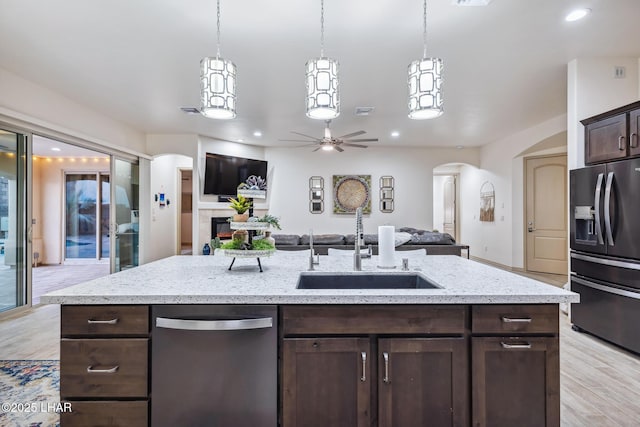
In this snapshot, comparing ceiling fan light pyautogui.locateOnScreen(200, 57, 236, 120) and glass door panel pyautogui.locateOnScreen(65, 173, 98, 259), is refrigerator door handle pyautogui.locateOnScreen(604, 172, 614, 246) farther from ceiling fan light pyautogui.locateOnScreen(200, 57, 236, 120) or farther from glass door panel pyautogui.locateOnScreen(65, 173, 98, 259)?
glass door panel pyautogui.locateOnScreen(65, 173, 98, 259)

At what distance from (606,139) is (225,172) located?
6262mm

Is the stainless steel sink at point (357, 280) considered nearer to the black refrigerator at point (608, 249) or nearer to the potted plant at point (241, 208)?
the potted plant at point (241, 208)

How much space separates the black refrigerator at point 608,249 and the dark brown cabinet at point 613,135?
121 mm

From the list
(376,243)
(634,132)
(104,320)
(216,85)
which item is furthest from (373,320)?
(376,243)

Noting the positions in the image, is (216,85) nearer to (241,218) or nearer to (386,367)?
(241,218)

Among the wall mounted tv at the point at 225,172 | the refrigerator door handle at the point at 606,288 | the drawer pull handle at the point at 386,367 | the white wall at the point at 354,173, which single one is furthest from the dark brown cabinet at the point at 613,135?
the wall mounted tv at the point at 225,172

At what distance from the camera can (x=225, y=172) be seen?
23.1ft

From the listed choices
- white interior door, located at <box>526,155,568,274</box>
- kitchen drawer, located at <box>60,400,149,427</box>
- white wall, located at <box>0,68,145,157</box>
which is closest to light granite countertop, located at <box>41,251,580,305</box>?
kitchen drawer, located at <box>60,400,149,427</box>

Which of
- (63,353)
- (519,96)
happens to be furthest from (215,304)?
(519,96)

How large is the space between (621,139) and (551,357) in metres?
2.44

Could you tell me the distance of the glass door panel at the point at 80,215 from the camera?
757 centimetres

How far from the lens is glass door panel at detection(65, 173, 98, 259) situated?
7.57m

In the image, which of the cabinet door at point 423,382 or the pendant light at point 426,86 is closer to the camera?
the cabinet door at point 423,382

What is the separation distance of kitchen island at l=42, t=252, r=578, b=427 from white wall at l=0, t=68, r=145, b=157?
3573 mm
